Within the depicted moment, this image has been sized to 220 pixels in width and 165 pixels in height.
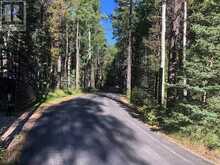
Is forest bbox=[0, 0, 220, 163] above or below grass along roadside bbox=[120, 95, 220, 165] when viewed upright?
above

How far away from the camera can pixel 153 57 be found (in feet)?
164

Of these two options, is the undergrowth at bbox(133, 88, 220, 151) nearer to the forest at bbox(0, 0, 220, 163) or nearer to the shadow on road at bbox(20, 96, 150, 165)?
the forest at bbox(0, 0, 220, 163)

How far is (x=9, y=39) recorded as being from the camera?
36.0m

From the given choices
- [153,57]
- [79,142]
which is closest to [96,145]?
[79,142]

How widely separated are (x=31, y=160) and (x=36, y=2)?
26733 millimetres

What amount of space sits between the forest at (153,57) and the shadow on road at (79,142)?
3476mm

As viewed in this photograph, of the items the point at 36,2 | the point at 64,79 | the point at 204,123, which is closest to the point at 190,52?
the point at 204,123

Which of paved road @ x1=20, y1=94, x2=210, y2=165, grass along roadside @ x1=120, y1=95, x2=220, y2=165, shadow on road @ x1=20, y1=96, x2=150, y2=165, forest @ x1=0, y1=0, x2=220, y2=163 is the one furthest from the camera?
forest @ x1=0, y1=0, x2=220, y2=163

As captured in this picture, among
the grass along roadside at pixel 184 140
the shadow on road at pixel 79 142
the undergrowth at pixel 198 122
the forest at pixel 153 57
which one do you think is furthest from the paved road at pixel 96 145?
the forest at pixel 153 57

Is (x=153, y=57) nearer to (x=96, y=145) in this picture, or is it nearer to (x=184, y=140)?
(x=184, y=140)

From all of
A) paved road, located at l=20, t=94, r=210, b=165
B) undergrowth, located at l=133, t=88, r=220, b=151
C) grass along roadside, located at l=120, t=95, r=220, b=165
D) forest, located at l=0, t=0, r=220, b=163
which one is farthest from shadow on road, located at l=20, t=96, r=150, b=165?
forest, located at l=0, t=0, r=220, b=163

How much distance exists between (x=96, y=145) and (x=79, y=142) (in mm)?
689

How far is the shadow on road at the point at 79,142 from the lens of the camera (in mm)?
13414

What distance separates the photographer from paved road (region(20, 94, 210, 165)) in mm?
13547
